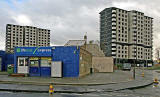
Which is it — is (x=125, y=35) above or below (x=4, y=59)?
above

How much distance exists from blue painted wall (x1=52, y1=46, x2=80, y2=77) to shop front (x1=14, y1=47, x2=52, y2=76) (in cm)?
147

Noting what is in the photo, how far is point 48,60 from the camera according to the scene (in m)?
23.2

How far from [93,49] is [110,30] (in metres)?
50.6

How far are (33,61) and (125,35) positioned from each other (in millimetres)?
80962

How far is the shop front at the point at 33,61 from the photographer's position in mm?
23141

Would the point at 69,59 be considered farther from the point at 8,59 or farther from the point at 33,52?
the point at 8,59

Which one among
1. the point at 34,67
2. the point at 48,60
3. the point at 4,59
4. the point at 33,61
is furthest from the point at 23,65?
the point at 4,59

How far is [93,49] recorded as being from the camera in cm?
4919

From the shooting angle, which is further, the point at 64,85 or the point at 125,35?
the point at 125,35

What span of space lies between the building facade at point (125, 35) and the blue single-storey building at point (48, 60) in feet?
230

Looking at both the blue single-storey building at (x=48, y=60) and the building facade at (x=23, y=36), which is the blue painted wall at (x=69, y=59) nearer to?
the blue single-storey building at (x=48, y=60)

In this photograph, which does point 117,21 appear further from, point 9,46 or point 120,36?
point 9,46

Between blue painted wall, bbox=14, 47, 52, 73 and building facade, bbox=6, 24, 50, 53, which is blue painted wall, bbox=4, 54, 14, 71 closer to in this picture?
blue painted wall, bbox=14, 47, 52, 73

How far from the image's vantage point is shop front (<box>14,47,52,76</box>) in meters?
23.1
